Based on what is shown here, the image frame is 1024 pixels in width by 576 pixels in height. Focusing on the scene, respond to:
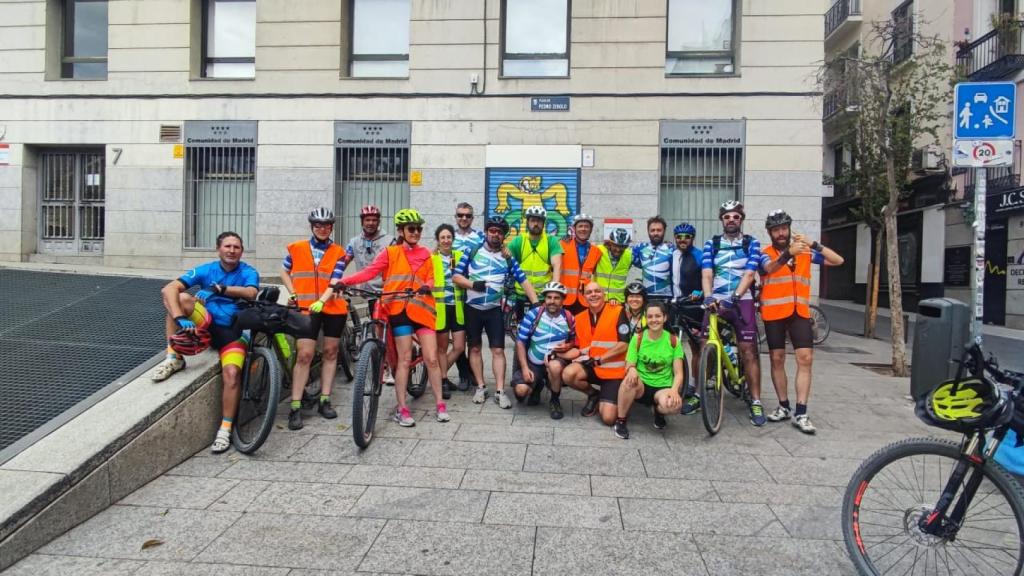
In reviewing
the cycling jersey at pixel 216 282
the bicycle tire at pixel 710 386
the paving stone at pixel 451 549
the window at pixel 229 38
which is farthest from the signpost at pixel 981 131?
the window at pixel 229 38

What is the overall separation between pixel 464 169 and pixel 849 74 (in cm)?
666

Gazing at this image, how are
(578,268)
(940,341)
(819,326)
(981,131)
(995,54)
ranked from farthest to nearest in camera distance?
(995,54)
(819,326)
(578,268)
(981,131)
(940,341)

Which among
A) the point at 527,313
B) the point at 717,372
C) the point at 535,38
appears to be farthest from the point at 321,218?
the point at 535,38

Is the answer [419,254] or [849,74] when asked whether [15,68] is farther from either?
[849,74]

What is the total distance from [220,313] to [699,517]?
13.0ft

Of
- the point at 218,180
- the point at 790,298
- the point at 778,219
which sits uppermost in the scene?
the point at 218,180

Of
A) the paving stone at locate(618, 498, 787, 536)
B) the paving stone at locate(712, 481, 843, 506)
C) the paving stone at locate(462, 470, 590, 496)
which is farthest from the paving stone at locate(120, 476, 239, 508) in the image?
the paving stone at locate(712, 481, 843, 506)

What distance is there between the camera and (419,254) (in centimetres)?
551

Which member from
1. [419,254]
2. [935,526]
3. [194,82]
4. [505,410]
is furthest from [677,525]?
[194,82]

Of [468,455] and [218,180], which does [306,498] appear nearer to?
[468,455]

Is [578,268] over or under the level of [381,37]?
under

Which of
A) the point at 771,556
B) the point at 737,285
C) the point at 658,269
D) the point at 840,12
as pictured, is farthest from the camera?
the point at 840,12

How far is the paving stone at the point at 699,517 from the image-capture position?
3537 mm

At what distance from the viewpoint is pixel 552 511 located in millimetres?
3740
